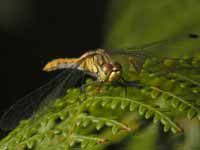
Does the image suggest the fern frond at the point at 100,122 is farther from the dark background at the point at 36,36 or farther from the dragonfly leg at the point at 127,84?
the dark background at the point at 36,36

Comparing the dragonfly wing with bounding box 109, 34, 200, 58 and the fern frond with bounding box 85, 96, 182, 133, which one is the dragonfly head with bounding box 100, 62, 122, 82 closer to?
the dragonfly wing with bounding box 109, 34, 200, 58

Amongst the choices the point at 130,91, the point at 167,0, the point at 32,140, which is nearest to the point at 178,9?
the point at 167,0

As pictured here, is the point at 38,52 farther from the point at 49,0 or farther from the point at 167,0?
the point at 167,0

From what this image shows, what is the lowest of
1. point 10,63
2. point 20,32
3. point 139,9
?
point 10,63

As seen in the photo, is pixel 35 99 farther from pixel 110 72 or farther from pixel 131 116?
pixel 131 116

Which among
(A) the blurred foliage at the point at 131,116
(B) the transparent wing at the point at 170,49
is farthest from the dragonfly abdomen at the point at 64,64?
(A) the blurred foliage at the point at 131,116

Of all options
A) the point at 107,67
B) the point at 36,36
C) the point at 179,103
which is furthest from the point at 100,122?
the point at 36,36

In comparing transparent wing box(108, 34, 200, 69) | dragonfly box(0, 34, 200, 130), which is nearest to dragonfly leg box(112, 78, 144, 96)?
dragonfly box(0, 34, 200, 130)
